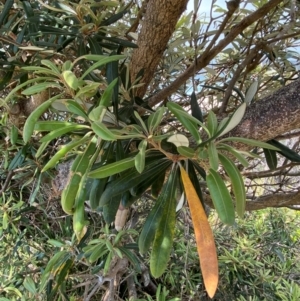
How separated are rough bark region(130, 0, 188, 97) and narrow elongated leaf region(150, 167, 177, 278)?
0.46 metres

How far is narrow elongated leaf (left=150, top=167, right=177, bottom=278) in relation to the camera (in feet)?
1.56

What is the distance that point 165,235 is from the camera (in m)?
0.50

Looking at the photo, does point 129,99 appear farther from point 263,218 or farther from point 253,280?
point 263,218

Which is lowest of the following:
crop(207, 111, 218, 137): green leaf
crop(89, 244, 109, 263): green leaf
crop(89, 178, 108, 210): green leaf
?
crop(89, 244, 109, 263): green leaf

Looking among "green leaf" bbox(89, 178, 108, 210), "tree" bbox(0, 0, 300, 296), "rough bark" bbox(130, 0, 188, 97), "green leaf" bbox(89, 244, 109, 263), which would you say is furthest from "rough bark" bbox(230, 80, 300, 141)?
"green leaf" bbox(89, 244, 109, 263)

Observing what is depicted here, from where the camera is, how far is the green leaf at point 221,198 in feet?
1.44

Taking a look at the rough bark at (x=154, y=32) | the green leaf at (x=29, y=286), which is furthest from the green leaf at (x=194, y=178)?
the green leaf at (x=29, y=286)

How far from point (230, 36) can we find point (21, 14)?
609mm

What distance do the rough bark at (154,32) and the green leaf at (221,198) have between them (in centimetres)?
53

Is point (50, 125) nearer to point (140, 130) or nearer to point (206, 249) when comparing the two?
point (140, 130)

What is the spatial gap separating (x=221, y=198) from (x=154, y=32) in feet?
1.88

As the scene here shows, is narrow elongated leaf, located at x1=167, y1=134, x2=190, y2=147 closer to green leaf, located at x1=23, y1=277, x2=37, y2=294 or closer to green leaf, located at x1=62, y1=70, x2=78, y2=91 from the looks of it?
green leaf, located at x1=62, y1=70, x2=78, y2=91

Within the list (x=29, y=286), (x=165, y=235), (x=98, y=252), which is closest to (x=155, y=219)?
(x=165, y=235)

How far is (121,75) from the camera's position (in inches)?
30.9
